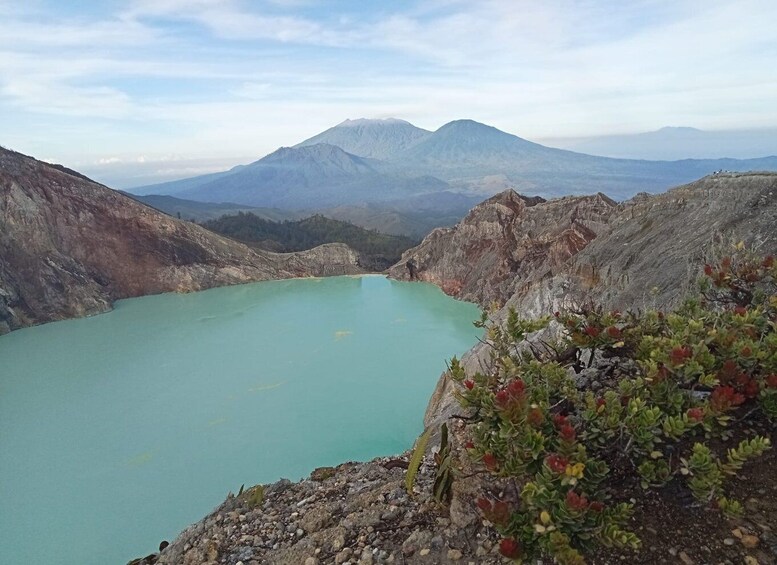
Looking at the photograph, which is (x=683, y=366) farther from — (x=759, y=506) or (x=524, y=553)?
(x=524, y=553)

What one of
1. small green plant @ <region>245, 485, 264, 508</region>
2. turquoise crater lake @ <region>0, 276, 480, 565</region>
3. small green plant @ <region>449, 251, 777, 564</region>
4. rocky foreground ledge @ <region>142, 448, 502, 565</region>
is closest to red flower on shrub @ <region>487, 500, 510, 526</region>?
small green plant @ <region>449, 251, 777, 564</region>

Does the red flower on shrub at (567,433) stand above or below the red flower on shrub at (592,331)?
below

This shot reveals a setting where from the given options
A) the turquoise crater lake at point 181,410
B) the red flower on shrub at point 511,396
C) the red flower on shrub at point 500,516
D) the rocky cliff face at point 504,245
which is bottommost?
the turquoise crater lake at point 181,410

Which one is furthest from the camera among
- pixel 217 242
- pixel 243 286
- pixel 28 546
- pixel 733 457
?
pixel 217 242

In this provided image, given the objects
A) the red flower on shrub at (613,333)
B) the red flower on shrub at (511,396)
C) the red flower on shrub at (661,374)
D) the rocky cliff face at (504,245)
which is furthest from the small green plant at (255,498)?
the rocky cliff face at (504,245)

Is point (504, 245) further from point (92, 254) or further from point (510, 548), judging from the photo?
point (510, 548)

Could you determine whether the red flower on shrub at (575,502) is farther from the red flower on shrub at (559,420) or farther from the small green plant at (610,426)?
the red flower on shrub at (559,420)

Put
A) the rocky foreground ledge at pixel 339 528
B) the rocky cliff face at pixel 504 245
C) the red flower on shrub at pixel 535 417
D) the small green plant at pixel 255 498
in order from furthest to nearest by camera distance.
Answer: the rocky cliff face at pixel 504 245 < the small green plant at pixel 255 498 < the rocky foreground ledge at pixel 339 528 < the red flower on shrub at pixel 535 417

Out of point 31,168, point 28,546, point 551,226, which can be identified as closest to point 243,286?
point 31,168
